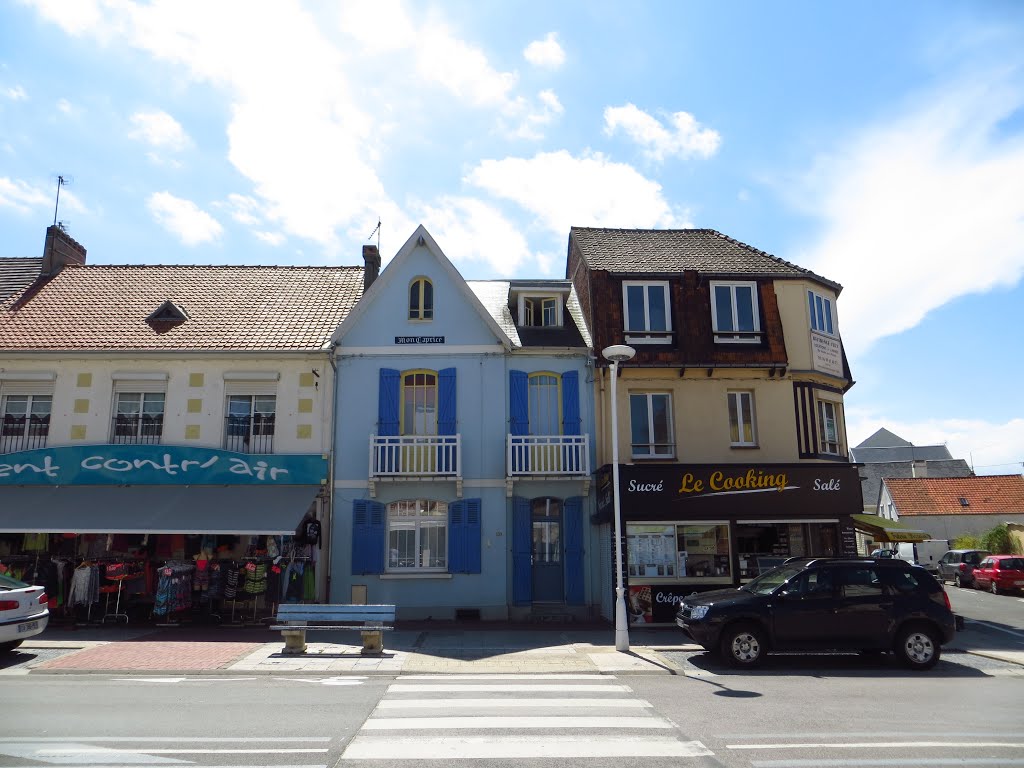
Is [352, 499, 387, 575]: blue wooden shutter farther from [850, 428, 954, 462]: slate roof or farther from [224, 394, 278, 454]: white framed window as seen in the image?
[850, 428, 954, 462]: slate roof

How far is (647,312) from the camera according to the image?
19438 mm

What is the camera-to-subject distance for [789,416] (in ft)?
62.9

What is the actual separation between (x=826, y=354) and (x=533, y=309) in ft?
28.2

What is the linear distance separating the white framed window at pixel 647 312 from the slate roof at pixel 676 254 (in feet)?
1.62

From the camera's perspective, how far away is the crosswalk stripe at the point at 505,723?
789cm

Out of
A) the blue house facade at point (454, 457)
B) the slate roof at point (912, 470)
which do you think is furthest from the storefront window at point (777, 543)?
the slate roof at point (912, 470)

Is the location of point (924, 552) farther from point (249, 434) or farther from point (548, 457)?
point (249, 434)

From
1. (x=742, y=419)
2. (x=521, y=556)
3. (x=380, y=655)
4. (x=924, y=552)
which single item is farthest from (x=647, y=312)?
(x=924, y=552)

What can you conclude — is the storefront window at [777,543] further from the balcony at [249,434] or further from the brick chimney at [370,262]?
the brick chimney at [370,262]

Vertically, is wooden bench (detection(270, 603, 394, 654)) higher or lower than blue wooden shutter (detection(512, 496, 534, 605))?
lower

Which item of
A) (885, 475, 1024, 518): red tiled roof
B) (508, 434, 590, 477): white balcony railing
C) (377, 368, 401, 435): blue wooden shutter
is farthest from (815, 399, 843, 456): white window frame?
(885, 475, 1024, 518): red tiled roof

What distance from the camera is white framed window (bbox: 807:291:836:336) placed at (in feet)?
66.2

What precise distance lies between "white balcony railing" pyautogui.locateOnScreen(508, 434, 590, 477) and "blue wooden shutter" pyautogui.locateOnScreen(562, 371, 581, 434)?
16.1 inches

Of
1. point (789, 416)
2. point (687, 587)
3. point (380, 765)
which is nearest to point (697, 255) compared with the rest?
point (789, 416)
